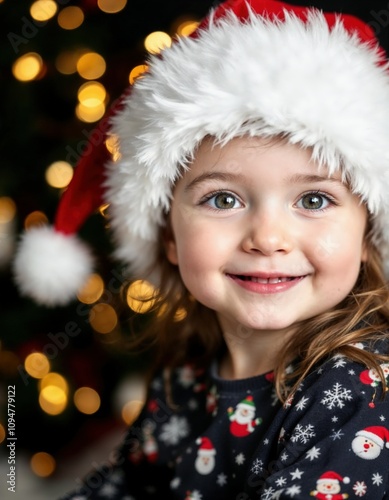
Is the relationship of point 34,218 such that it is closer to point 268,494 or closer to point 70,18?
point 70,18

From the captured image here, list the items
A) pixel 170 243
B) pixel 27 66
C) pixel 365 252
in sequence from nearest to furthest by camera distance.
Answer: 1. pixel 365 252
2. pixel 170 243
3. pixel 27 66

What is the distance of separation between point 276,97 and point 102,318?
1115 mm

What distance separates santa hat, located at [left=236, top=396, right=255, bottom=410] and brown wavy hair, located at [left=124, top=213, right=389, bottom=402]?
0.08 metres

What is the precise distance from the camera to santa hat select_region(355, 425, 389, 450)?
0.94 meters

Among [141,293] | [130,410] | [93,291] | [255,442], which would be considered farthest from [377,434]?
[130,410]

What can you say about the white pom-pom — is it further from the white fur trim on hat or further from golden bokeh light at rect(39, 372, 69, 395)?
golden bokeh light at rect(39, 372, 69, 395)

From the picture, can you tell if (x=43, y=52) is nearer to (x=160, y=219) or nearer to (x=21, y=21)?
(x=21, y=21)

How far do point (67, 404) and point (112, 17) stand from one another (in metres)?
1.15

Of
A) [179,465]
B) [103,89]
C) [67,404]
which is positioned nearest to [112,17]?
[103,89]

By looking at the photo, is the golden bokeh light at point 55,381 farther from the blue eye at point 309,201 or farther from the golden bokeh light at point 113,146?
the blue eye at point 309,201

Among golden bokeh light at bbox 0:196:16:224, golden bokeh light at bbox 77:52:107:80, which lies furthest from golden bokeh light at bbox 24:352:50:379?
golden bokeh light at bbox 77:52:107:80

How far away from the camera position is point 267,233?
104 cm

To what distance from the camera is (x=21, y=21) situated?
5.92 feet

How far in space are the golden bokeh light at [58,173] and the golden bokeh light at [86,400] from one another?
2.01 ft
